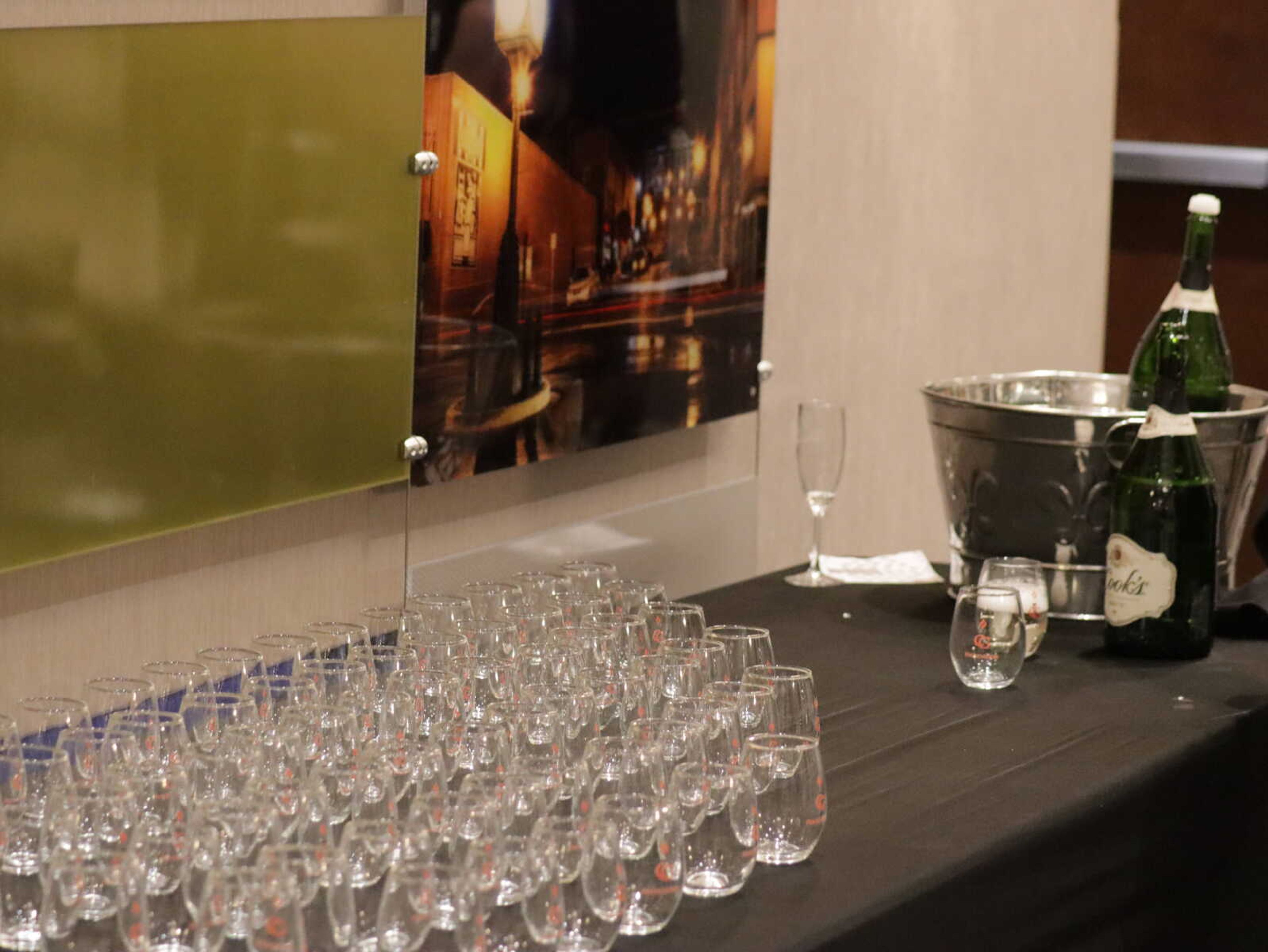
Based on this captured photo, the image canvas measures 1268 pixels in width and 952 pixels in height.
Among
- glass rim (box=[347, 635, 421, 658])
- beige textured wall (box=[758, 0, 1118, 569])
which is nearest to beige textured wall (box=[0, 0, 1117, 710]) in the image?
beige textured wall (box=[758, 0, 1118, 569])

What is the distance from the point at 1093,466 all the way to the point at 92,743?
1468 millimetres

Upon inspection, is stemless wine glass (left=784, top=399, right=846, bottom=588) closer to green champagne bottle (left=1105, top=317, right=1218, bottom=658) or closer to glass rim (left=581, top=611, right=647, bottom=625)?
green champagne bottle (left=1105, top=317, right=1218, bottom=658)

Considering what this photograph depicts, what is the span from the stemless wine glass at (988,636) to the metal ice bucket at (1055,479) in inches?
11.8

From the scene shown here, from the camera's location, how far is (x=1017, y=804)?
174 centimetres

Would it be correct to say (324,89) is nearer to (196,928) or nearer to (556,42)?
(556,42)

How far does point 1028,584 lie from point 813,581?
542 mm

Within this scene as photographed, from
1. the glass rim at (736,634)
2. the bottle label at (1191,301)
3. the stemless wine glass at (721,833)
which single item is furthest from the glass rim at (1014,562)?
the stemless wine glass at (721,833)

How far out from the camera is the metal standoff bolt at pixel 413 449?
232 cm

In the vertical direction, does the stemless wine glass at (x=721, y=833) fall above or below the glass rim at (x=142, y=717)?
below

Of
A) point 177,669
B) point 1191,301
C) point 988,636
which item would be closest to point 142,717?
point 177,669

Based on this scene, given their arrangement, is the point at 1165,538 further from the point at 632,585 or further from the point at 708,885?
the point at 708,885

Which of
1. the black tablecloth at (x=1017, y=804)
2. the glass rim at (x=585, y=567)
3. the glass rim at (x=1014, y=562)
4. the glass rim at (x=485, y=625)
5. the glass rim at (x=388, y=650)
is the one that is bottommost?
the black tablecloth at (x=1017, y=804)

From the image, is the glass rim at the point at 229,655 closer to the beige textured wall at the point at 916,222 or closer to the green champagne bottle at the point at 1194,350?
the green champagne bottle at the point at 1194,350

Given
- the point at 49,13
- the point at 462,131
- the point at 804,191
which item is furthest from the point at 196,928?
the point at 804,191
